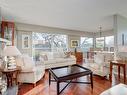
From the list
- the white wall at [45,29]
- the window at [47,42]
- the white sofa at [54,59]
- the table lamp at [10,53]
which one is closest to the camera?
the table lamp at [10,53]

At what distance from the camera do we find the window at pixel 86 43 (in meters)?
9.35

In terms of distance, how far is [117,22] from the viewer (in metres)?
4.57

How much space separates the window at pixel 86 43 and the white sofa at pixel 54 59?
126 inches

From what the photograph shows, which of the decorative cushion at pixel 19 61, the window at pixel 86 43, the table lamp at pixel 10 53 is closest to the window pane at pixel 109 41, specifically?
the window at pixel 86 43

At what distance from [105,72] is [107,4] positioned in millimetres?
2317

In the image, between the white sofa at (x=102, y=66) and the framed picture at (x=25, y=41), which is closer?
the white sofa at (x=102, y=66)

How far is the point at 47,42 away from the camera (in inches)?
294

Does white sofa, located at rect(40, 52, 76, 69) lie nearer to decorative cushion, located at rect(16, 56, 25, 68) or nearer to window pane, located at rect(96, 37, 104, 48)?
decorative cushion, located at rect(16, 56, 25, 68)

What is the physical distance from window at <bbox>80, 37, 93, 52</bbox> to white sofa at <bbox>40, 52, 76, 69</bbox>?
3.20 metres

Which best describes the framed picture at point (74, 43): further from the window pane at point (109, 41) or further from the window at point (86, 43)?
the window pane at point (109, 41)

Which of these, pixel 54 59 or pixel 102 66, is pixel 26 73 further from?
pixel 102 66

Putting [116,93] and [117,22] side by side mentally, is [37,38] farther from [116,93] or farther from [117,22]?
[116,93]

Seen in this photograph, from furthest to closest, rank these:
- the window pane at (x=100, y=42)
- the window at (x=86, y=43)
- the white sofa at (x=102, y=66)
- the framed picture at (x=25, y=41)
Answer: the window at (x=86, y=43), the window pane at (x=100, y=42), the framed picture at (x=25, y=41), the white sofa at (x=102, y=66)

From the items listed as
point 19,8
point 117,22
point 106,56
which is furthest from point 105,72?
point 19,8
